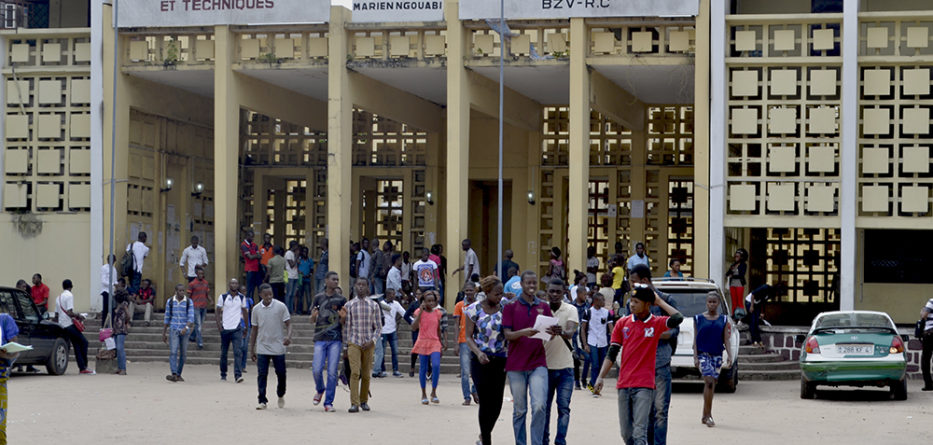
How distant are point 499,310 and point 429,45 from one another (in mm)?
15145

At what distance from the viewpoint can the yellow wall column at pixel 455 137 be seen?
87.7 feet

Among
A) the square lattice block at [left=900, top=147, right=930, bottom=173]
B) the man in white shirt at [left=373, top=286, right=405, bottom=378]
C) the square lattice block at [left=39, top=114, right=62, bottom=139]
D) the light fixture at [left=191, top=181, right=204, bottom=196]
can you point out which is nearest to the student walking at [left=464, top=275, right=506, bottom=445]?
the man in white shirt at [left=373, top=286, right=405, bottom=378]

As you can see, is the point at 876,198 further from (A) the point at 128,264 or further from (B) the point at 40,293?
(B) the point at 40,293

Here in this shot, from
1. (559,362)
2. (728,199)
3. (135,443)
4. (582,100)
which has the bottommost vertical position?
(135,443)

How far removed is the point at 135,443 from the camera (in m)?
13.7

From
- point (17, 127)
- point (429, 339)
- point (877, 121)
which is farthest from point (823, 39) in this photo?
point (17, 127)

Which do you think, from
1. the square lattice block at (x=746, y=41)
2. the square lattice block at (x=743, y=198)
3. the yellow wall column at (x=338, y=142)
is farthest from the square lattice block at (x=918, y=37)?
the yellow wall column at (x=338, y=142)

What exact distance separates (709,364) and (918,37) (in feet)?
39.9

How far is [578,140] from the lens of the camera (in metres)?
26.6

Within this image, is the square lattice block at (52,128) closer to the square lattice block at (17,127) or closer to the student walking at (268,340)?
the square lattice block at (17,127)

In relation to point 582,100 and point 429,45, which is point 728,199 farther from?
point 429,45

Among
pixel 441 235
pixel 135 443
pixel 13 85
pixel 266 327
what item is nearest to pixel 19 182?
A: pixel 13 85

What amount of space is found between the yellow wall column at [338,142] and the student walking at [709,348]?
12.0 meters

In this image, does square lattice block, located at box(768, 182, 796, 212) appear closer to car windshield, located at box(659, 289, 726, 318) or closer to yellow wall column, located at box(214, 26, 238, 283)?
car windshield, located at box(659, 289, 726, 318)
